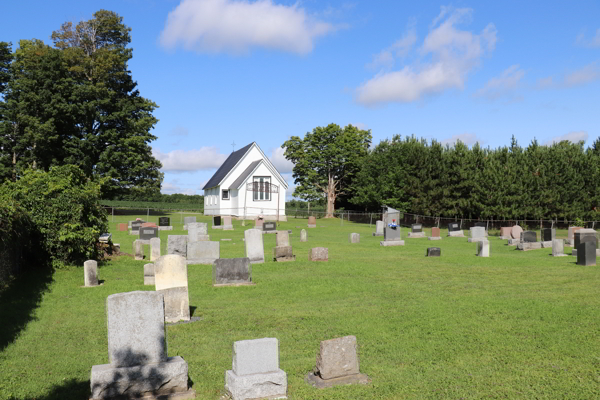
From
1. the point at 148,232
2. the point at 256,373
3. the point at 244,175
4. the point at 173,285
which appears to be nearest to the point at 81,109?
the point at 244,175

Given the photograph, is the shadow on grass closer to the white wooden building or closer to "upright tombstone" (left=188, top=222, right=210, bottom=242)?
"upright tombstone" (left=188, top=222, right=210, bottom=242)

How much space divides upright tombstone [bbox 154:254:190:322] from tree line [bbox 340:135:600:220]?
36.4m

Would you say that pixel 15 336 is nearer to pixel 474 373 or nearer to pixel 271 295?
pixel 271 295

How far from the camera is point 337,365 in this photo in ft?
23.5

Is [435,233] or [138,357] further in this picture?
[435,233]

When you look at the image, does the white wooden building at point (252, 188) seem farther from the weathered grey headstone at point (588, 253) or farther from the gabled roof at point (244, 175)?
the weathered grey headstone at point (588, 253)

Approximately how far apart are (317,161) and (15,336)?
59.6 metres

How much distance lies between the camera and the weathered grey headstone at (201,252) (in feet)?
62.9

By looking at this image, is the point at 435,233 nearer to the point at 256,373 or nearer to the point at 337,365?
the point at 337,365

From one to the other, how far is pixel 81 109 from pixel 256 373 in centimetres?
4659

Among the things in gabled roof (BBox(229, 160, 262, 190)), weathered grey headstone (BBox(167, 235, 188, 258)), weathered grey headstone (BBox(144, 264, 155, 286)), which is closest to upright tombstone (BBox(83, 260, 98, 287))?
weathered grey headstone (BBox(144, 264, 155, 286))

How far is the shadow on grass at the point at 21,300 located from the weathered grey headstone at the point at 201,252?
15.9 ft

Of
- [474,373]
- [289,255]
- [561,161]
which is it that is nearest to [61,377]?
[474,373]

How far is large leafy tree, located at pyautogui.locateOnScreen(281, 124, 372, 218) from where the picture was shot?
66625 mm
